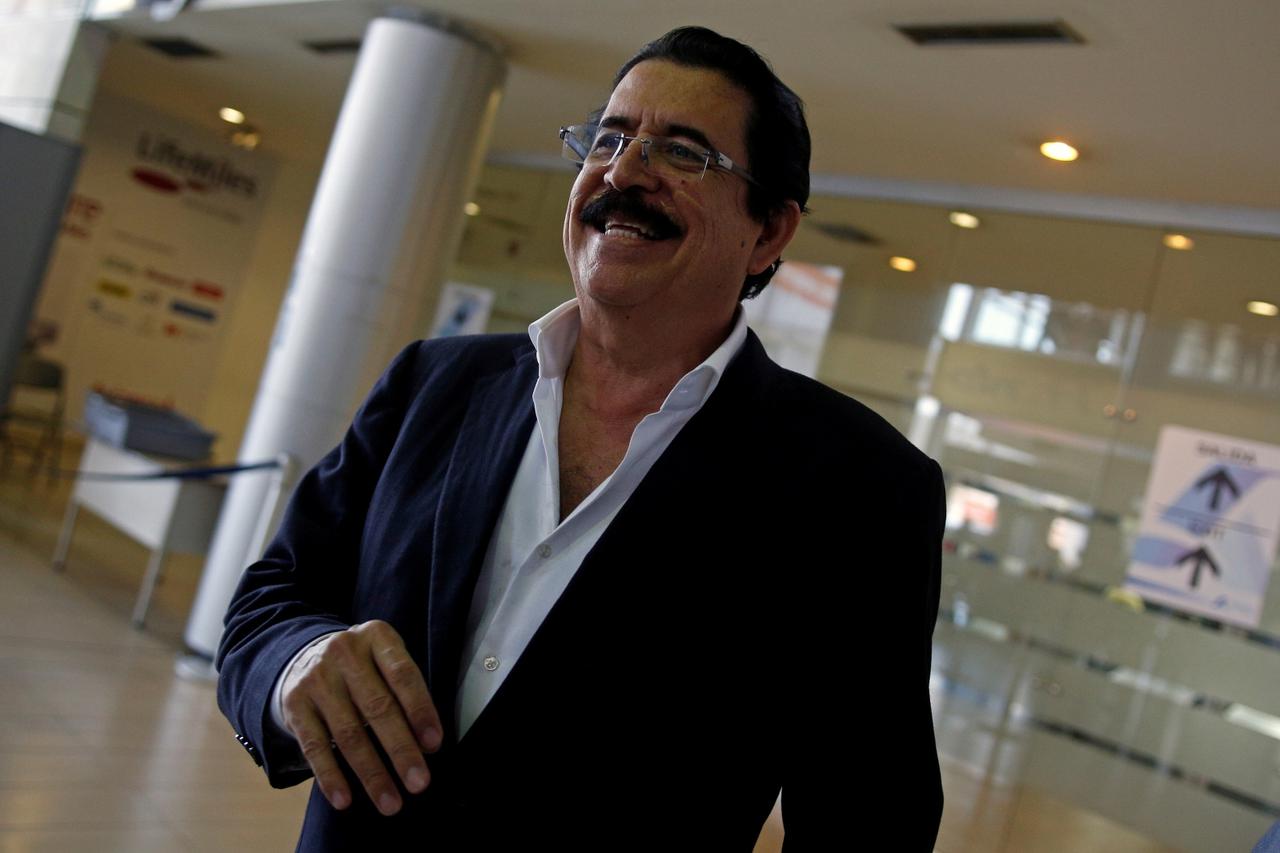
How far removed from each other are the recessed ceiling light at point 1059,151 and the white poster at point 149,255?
9.52 m

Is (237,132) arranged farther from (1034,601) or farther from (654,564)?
(654,564)

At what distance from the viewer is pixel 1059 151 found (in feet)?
20.5

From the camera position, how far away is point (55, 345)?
12.5 metres

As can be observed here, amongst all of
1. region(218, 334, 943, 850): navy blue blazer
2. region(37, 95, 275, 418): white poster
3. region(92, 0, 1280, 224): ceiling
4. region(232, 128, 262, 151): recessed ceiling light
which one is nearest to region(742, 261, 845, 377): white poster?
region(92, 0, 1280, 224): ceiling

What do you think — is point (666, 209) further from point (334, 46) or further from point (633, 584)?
point (334, 46)

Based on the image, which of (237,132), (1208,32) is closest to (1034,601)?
(1208,32)

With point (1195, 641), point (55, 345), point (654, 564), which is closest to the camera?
point (654, 564)

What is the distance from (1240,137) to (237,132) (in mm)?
10039

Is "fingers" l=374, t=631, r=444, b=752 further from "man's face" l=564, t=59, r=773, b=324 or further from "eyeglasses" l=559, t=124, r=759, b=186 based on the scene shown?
"eyeglasses" l=559, t=124, r=759, b=186

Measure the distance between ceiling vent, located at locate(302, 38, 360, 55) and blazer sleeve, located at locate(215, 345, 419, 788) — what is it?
6.92 meters

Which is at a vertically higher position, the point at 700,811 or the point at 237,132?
the point at 237,132

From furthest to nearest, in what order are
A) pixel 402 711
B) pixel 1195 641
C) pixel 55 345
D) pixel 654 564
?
pixel 55 345 < pixel 1195 641 < pixel 654 564 < pixel 402 711

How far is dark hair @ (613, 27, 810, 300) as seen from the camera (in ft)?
4.90

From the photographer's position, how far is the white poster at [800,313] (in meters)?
8.20
